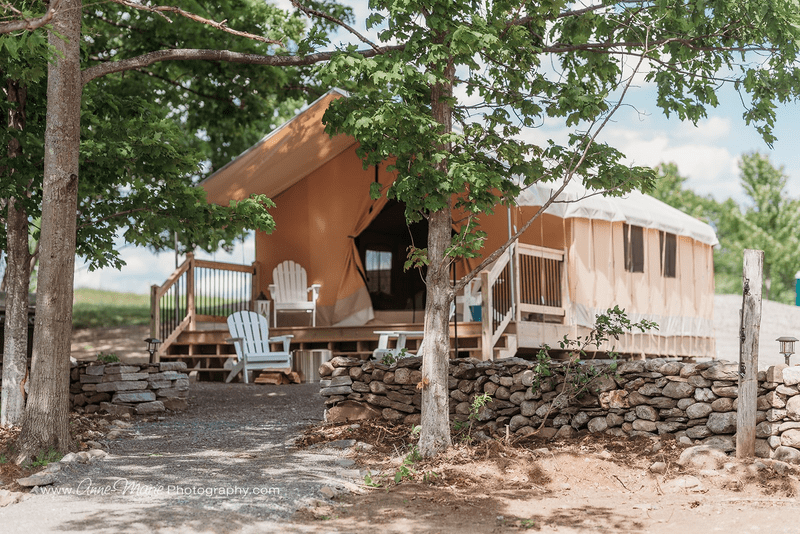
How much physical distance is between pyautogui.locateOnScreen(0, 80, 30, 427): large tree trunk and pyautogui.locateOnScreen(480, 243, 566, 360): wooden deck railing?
434cm

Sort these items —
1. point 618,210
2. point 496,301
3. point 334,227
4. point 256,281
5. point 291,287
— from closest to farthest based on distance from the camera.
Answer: point 496,301, point 618,210, point 334,227, point 291,287, point 256,281

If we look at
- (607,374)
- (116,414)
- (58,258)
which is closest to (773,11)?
(607,374)

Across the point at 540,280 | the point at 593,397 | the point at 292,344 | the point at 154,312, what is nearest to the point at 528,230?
the point at 540,280

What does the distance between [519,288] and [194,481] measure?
466 cm

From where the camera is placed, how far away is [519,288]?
8617mm

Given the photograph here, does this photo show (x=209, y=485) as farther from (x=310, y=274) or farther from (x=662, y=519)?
(x=310, y=274)

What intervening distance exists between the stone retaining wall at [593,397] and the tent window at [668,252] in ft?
19.9

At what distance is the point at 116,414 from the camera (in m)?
7.75

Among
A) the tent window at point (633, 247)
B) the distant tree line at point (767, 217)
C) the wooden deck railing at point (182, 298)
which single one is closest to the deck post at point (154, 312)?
the wooden deck railing at point (182, 298)

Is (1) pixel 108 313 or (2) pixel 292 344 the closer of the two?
(2) pixel 292 344

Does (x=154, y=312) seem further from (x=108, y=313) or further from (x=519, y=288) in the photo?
(x=108, y=313)

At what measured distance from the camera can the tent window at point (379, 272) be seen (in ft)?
40.1

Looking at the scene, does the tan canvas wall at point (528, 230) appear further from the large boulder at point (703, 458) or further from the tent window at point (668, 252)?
the large boulder at point (703, 458)

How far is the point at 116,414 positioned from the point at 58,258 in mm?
2616
